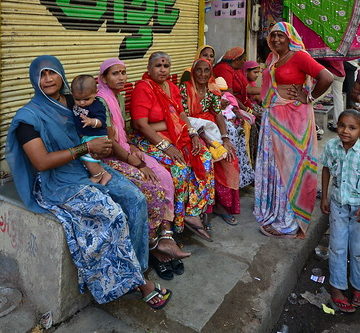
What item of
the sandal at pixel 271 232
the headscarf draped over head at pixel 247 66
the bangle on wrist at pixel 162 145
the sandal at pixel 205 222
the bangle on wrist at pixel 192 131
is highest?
the headscarf draped over head at pixel 247 66

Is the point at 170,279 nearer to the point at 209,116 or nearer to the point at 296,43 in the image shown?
the point at 209,116

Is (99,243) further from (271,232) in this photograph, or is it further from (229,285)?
(271,232)

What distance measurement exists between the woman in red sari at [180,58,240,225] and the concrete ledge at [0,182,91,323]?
5.93ft

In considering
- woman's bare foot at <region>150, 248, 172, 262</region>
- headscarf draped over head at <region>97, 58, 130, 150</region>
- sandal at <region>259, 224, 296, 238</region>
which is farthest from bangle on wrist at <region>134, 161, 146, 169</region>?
sandal at <region>259, 224, 296, 238</region>

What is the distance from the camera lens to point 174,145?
369cm

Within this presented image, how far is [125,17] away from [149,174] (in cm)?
218

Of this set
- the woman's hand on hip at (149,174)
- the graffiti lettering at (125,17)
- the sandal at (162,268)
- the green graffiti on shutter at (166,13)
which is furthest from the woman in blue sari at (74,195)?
the green graffiti on shutter at (166,13)

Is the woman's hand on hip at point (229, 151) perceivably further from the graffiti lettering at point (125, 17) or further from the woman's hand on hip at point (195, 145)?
the graffiti lettering at point (125, 17)

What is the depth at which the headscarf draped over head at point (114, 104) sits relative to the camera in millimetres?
3336

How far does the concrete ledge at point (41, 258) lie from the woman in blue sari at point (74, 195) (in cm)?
7

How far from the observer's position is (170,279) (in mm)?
2973

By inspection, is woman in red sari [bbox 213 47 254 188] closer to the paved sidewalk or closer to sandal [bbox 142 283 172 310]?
the paved sidewalk

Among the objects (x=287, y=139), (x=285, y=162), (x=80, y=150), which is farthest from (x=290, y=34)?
(x=80, y=150)

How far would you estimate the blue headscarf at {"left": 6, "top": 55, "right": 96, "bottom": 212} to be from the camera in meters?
2.50
